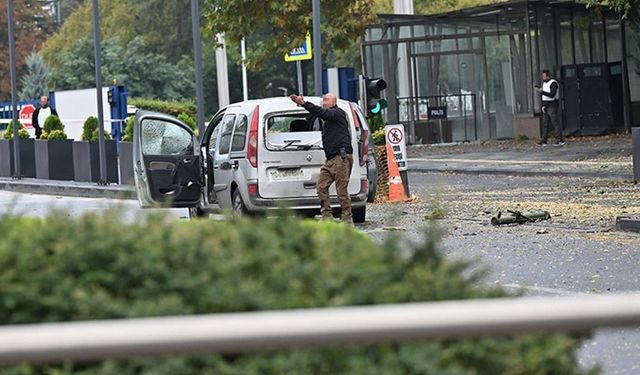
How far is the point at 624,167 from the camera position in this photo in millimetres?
28828

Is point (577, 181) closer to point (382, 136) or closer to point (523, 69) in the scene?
point (382, 136)

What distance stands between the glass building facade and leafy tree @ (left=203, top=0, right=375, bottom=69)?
364 centimetres

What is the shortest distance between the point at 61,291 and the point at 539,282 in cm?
941

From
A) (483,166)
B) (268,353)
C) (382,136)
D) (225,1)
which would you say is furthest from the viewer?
(225,1)

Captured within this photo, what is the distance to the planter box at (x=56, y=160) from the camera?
35906mm

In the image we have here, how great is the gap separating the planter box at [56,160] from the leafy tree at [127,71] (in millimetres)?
36974

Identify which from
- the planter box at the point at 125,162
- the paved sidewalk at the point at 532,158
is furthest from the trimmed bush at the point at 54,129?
the paved sidewalk at the point at 532,158

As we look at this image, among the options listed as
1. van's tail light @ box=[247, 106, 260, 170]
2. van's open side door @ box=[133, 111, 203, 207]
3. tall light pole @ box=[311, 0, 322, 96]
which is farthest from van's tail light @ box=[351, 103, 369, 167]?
tall light pole @ box=[311, 0, 322, 96]

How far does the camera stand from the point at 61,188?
33.0 metres

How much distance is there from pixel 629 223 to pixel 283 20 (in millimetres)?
21275

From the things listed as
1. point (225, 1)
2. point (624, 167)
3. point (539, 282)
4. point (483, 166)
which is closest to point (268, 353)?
point (539, 282)

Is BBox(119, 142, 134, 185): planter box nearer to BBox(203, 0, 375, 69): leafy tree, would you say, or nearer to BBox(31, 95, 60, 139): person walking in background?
BBox(203, 0, 375, 69): leafy tree

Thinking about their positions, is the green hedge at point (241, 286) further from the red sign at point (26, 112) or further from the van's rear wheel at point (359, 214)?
the red sign at point (26, 112)

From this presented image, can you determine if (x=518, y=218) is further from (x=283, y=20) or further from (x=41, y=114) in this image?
(x=41, y=114)
